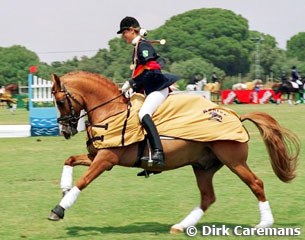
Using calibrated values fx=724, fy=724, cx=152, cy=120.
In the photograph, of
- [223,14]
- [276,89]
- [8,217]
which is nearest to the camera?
[8,217]

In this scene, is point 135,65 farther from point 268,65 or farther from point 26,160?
point 268,65

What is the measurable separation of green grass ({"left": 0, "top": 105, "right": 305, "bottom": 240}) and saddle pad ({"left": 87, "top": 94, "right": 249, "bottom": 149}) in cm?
106

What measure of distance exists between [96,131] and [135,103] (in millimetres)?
594

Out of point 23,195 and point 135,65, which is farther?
point 23,195

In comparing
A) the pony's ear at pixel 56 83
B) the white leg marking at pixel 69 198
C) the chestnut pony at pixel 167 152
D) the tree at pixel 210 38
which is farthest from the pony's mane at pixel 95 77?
the tree at pixel 210 38

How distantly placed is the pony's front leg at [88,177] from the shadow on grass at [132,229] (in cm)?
29

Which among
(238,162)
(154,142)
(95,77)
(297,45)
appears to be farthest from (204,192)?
(297,45)

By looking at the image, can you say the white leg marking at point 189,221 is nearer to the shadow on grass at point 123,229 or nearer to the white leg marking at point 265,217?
the shadow on grass at point 123,229

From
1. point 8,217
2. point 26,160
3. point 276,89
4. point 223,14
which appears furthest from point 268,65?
point 8,217

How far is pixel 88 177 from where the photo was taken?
26.1 ft

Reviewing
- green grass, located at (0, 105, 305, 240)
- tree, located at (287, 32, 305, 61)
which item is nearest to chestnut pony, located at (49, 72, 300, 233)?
green grass, located at (0, 105, 305, 240)

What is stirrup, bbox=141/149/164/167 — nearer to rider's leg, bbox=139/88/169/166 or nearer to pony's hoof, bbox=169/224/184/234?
Answer: rider's leg, bbox=139/88/169/166

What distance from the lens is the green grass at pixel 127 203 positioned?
824 cm

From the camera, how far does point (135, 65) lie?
27.3ft
